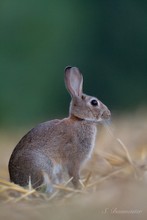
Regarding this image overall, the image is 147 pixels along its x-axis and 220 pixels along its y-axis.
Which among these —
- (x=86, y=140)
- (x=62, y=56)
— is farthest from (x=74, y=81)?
(x=62, y=56)

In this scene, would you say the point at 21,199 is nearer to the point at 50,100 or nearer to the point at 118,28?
the point at 50,100

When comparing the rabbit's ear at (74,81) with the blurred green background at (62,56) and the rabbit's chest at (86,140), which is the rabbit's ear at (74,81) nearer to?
the rabbit's chest at (86,140)

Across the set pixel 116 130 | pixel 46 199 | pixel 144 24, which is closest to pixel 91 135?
pixel 116 130

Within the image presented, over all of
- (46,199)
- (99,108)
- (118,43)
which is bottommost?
(46,199)

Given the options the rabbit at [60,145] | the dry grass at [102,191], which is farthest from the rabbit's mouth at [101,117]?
the dry grass at [102,191]

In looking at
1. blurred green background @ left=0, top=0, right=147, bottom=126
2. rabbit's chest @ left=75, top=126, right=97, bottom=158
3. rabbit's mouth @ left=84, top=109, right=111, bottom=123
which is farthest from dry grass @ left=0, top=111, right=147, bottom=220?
blurred green background @ left=0, top=0, right=147, bottom=126

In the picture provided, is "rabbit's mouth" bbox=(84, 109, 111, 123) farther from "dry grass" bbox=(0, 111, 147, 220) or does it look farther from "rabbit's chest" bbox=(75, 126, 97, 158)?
"dry grass" bbox=(0, 111, 147, 220)

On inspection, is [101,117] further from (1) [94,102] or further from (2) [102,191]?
(2) [102,191]
